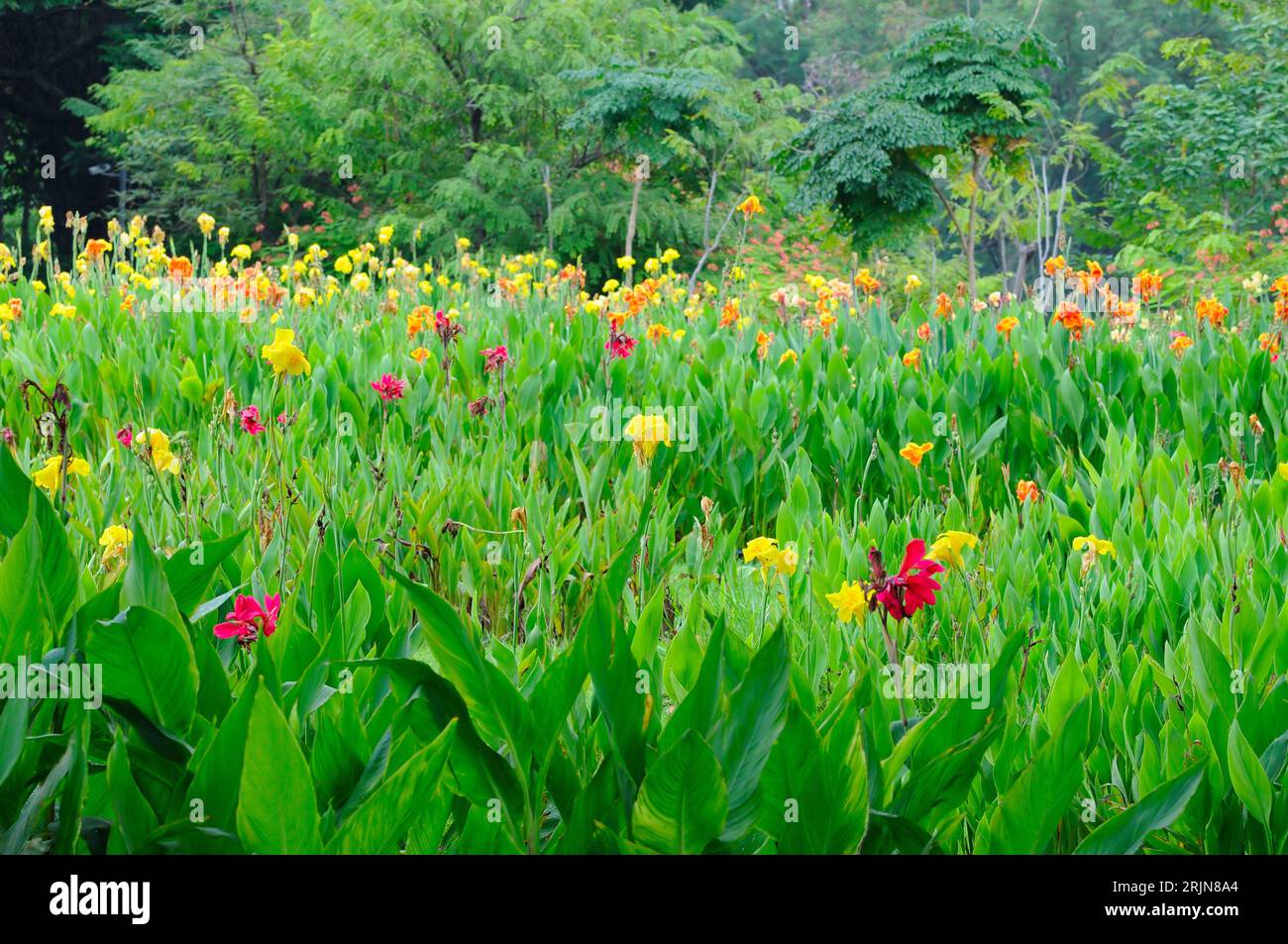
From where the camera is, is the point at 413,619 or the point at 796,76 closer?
the point at 413,619

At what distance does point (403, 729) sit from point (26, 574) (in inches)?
18.6

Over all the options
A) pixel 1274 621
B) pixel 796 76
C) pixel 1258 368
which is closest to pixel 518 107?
pixel 1258 368

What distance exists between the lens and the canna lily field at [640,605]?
3.93 feet

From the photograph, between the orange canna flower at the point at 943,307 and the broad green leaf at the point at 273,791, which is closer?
the broad green leaf at the point at 273,791

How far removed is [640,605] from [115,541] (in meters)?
1.10

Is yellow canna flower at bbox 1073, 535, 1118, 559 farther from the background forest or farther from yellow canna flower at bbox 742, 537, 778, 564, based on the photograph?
the background forest

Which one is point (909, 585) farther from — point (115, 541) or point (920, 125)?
point (920, 125)

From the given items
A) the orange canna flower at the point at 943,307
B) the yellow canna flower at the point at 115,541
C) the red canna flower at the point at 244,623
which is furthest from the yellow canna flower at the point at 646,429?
the orange canna flower at the point at 943,307

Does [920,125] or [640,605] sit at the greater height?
[920,125]

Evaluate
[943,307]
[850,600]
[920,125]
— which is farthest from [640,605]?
[920,125]

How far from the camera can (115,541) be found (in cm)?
189

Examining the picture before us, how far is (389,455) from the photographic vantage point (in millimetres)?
3051

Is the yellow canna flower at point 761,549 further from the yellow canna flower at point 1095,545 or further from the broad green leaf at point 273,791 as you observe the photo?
the broad green leaf at point 273,791
